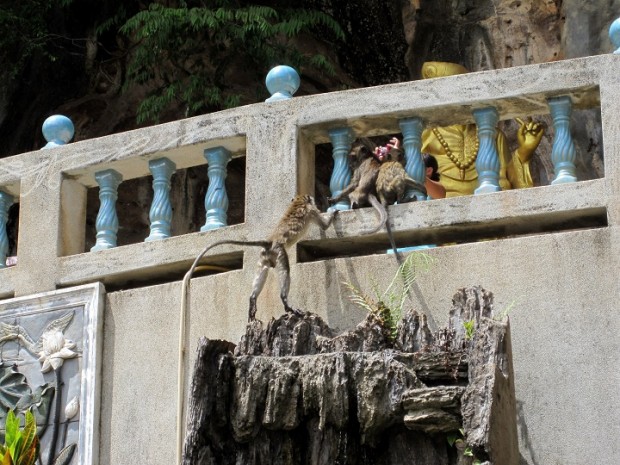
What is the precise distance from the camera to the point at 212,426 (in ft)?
21.5

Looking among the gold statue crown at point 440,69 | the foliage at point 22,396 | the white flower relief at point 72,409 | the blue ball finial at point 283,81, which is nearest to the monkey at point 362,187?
the blue ball finial at point 283,81

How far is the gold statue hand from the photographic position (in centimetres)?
1177

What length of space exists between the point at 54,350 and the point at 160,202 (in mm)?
1149

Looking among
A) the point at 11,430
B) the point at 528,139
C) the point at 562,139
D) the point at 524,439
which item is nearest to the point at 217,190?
the point at 11,430

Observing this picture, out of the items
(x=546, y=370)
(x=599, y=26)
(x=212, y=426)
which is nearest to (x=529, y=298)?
(x=546, y=370)

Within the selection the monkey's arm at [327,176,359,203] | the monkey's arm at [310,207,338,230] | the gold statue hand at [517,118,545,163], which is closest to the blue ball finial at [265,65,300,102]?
the monkey's arm at [327,176,359,203]

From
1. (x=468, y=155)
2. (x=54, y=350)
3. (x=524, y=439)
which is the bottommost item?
(x=524, y=439)

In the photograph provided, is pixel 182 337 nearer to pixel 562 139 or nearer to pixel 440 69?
pixel 562 139

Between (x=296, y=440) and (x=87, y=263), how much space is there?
9.00 ft

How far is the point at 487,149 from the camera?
834 cm

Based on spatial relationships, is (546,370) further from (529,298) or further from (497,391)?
(497,391)

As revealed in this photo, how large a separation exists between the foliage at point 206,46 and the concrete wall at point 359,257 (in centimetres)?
343

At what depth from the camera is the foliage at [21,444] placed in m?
7.75

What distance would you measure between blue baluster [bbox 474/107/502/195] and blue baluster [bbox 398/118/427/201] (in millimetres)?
345
